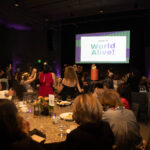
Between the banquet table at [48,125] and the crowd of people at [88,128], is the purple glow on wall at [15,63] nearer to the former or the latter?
the banquet table at [48,125]

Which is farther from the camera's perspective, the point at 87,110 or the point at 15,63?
the point at 15,63

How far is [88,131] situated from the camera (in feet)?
3.91

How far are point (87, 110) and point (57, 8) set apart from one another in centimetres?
713

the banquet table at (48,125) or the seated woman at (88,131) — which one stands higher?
the seated woman at (88,131)

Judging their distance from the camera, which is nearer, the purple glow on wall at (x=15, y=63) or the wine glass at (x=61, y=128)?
the wine glass at (x=61, y=128)

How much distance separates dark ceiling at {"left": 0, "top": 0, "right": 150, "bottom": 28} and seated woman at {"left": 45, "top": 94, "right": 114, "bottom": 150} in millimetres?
6123

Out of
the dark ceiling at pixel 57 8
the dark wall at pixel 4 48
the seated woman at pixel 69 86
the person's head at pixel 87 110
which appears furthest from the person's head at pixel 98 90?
the dark wall at pixel 4 48

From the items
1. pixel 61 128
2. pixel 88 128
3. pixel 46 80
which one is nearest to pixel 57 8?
pixel 46 80

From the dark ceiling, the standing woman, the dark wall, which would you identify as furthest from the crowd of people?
the dark wall

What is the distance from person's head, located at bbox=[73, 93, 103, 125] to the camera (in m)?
1.26

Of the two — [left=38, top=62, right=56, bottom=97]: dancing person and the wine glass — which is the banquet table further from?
[left=38, top=62, right=56, bottom=97]: dancing person

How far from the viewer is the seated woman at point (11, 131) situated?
0.97 metres

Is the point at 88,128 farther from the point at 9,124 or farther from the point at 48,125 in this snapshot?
the point at 48,125

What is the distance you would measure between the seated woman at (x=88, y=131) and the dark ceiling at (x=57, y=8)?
6.12m
